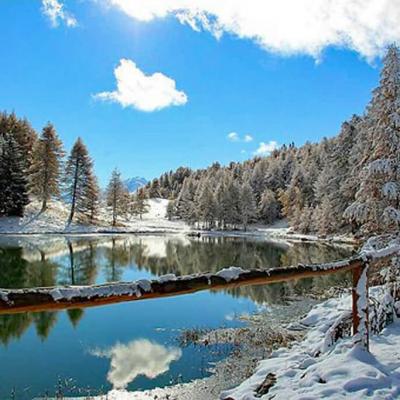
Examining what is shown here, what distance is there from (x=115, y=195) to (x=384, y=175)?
6280 centimetres

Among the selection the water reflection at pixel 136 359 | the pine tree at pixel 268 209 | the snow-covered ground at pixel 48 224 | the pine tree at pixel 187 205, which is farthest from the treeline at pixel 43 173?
the water reflection at pixel 136 359

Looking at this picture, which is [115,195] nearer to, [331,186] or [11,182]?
[11,182]

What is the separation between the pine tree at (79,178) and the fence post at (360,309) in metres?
61.4

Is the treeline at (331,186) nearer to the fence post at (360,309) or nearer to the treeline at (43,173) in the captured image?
the fence post at (360,309)

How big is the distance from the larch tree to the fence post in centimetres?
942

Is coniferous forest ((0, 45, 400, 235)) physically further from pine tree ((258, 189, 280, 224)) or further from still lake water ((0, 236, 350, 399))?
still lake water ((0, 236, 350, 399))

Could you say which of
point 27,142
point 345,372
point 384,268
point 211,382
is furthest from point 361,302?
point 27,142

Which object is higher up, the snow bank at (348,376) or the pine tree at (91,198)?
the pine tree at (91,198)

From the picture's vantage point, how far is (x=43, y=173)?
191ft

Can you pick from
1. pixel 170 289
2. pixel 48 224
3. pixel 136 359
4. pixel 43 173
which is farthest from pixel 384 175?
pixel 43 173

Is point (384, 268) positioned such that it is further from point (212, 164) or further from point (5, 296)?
point (212, 164)

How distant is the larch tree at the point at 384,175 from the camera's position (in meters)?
13.4

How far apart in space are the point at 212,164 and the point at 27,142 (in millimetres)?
94667

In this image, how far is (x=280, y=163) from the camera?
358 ft
